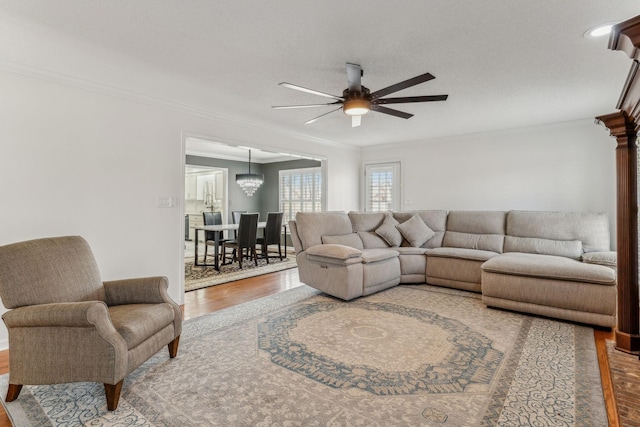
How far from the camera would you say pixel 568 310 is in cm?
314

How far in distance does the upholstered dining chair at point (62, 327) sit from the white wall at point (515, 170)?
527 centimetres

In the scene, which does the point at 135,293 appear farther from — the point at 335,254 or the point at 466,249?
the point at 466,249

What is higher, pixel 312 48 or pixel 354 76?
pixel 312 48

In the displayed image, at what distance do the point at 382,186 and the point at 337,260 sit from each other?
11.1 ft

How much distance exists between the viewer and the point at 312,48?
2.53 meters

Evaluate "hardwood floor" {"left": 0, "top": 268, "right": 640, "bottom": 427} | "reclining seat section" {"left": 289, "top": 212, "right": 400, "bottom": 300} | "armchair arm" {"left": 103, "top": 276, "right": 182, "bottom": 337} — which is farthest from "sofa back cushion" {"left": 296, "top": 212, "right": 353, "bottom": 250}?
"armchair arm" {"left": 103, "top": 276, "right": 182, "bottom": 337}

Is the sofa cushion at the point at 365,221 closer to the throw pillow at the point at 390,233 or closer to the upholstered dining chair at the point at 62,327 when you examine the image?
the throw pillow at the point at 390,233

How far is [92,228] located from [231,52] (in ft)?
7.20

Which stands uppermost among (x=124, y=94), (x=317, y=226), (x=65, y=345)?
(x=124, y=94)

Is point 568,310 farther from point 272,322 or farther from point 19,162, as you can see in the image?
point 19,162

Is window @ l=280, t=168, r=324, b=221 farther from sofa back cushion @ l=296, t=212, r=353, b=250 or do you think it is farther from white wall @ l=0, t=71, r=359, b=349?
white wall @ l=0, t=71, r=359, b=349

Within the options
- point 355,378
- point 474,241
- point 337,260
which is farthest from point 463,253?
point 355,378

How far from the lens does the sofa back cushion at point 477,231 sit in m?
4.71

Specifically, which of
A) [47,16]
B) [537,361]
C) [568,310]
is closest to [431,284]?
[568,310]
